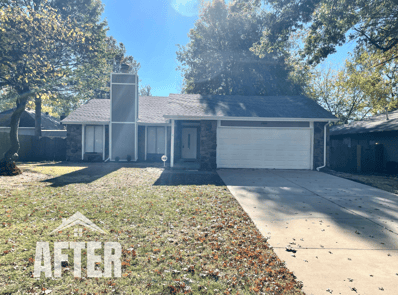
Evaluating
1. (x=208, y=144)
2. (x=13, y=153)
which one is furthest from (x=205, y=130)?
(x=13, y=153)

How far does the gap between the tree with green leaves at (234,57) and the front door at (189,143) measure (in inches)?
417

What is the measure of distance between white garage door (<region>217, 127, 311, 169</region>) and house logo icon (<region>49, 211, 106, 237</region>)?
9514 millimetres

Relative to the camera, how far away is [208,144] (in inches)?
558

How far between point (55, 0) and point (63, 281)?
3163cm

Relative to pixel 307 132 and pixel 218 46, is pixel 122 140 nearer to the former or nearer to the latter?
pixel 307 132

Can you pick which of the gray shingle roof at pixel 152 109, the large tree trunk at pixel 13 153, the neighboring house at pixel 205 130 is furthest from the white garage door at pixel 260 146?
the large tree trunk at pixel 13 153

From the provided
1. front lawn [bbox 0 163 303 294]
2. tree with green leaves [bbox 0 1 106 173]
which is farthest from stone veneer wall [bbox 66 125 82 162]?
front lawn [bbox 0 163 303 294]

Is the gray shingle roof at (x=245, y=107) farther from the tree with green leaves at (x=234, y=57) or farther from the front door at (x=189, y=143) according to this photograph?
the tree with green leaves at (x=234, y=57)

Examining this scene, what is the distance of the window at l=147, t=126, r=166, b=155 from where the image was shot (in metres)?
18.5

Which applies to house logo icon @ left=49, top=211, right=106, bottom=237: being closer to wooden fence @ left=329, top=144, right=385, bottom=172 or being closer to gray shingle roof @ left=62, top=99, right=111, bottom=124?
gray shingle roof @ left=62, top=99, right=111, bottom=124

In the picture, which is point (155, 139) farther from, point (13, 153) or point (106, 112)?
point (13, 153)

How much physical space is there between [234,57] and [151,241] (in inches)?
990

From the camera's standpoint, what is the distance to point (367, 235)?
4957mm

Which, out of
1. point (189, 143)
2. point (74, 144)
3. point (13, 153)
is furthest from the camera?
point (189, 143)
